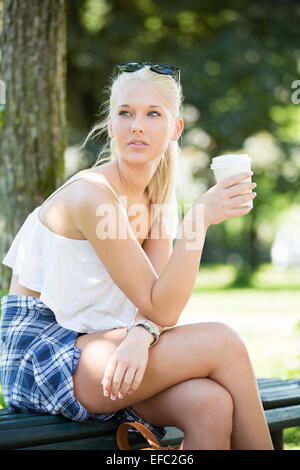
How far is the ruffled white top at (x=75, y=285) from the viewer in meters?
2.45

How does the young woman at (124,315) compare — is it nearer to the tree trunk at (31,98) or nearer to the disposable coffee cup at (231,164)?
the disposable coffee cup at (231,164)

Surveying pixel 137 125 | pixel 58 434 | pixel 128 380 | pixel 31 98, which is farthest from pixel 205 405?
pixel 31 98

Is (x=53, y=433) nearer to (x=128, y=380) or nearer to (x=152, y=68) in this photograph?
(x=128, y=380)

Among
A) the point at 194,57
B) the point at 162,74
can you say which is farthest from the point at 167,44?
the point at 162,74

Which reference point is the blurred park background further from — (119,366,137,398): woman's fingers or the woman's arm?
(119,366,137,398): woman's fingers

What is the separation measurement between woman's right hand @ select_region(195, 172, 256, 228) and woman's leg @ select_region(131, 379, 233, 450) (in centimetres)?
58

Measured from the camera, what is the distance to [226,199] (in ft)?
7.67

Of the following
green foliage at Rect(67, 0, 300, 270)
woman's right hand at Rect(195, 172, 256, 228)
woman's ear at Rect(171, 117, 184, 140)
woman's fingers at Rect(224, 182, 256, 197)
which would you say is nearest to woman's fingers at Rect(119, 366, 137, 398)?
woman's right hand at Rect(195, 172, 256, 228)

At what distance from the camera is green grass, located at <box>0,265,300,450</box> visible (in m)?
5.10

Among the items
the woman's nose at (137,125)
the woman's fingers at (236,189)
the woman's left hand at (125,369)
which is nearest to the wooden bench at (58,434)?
→ the woman's left hand at (125,369)

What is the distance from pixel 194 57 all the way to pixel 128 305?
1188cm
